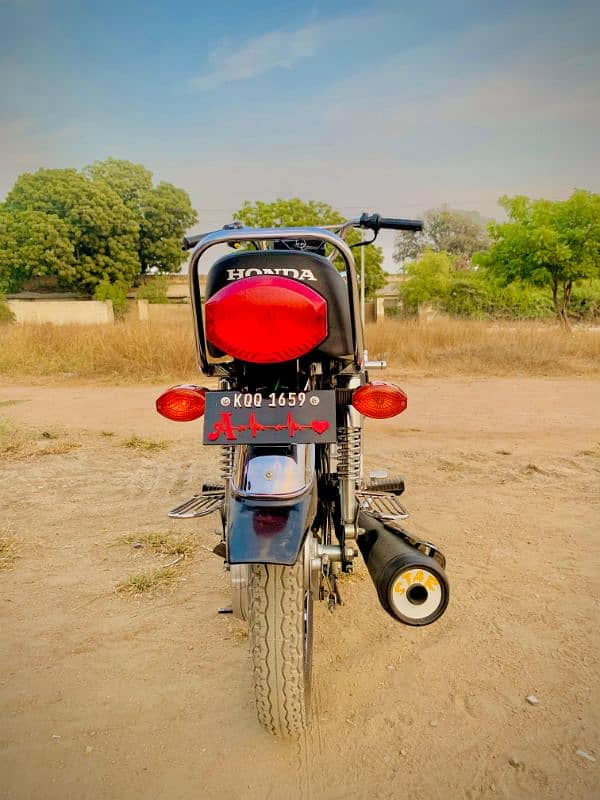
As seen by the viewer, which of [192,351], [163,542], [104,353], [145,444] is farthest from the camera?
[104,353]

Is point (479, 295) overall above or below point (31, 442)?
above

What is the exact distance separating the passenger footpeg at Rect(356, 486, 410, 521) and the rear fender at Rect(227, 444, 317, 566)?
51 cm

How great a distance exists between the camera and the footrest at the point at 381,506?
2236mm

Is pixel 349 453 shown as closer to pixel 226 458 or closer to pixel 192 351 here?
pixel 226 458

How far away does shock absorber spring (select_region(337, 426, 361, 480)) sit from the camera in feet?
6.95

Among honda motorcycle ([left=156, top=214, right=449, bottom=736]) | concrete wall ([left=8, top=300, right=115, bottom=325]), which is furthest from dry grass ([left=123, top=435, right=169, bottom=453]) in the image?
concrete wall ([left=8, top=300, right=115, bottom=325])

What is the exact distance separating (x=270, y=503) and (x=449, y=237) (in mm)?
54775

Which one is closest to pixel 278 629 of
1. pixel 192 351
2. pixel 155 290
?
pixel 192 351

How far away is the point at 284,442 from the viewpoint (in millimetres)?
1720

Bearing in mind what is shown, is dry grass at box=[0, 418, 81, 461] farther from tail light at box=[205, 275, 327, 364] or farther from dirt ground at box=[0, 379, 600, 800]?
tail light at box=[205, 275, 327, 364]

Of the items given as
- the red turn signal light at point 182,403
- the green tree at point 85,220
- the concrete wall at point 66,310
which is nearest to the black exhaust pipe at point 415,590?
the red turn signal light at point 182,403

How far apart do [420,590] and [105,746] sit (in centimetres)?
108

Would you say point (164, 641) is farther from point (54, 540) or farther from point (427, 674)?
point (54, 540)

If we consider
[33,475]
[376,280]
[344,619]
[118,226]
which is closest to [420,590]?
[344,619]
